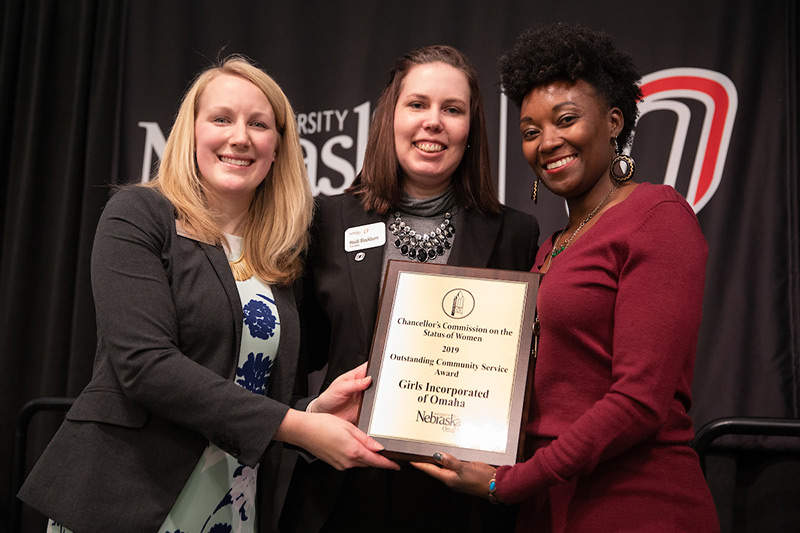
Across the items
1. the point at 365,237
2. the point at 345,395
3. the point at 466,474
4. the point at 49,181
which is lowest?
the point at 466,474

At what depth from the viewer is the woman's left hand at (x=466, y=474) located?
1517mm

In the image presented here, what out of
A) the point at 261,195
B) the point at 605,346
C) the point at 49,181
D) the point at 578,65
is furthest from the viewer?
the point at 49,181

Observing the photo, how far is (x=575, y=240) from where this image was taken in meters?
1.71

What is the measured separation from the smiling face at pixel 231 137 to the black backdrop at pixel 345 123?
1.30m

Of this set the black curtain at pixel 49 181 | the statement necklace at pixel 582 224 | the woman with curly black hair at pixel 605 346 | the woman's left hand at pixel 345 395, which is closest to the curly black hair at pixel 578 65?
the woman with curly black hair at pixel 605 346

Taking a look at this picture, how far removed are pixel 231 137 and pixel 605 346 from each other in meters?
1.13

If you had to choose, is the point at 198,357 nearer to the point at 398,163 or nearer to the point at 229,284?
the point at 229,284

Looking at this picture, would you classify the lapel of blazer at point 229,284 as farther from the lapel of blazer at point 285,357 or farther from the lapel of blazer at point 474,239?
the lapel of blazer at point 474,239

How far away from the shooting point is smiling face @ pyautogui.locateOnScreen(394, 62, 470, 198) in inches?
79.5

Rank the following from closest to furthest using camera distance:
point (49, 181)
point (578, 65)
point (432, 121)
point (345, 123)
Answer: point (578, 65)
point (432, 121)
point (345, 123)
point (49, 181)

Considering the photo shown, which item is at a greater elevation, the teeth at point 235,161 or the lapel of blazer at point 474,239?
the teeth at point 235,161

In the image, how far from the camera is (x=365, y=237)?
79.4 inches

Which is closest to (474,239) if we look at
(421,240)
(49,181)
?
(421,240)

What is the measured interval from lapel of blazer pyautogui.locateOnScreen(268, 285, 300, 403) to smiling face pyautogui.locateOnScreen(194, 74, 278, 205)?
0.34 meters
